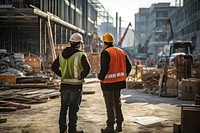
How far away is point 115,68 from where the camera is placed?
5938 millimetres

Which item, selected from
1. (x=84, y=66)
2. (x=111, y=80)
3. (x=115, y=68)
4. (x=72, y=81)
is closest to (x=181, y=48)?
(x=115, y=68)

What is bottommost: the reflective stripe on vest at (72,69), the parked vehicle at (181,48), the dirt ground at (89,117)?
the dirt ground at (89,117)

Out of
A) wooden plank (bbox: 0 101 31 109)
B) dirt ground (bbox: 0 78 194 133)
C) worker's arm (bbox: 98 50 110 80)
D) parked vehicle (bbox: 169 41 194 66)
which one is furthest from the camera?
parked vehicle (bbox: 169 41 194 66)

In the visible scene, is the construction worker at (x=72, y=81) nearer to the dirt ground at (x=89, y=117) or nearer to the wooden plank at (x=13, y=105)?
the dirt ground at (x=89, y=117)

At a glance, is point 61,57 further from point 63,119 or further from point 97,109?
point 97,109

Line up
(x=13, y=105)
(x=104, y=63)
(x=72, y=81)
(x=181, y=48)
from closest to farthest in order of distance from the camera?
(x=72, y=81), (x=104, y=63), (x=13, y=105), (x=181, y=48)

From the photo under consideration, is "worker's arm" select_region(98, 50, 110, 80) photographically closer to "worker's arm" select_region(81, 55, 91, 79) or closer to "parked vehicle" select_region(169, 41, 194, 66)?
"worker's arm" select_region(81, 55, 91, 79)

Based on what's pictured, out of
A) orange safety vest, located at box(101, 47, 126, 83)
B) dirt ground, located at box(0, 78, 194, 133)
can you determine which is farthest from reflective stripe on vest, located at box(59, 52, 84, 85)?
dirt ground, located at box(0, 78, 194, 133)

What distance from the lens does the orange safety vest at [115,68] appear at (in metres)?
5.86

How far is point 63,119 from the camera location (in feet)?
18.2

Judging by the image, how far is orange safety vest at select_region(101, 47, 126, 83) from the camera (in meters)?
5.86

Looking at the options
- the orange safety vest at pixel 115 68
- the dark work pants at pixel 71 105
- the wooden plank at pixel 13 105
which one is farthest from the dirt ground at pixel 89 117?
the orange safety vest at pixel 115 68

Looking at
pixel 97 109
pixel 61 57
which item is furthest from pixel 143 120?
pixel 61 57

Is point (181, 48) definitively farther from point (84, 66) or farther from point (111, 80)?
point (84, 66)
